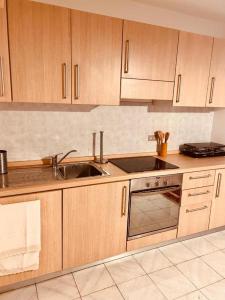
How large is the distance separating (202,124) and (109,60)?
5.21 feet

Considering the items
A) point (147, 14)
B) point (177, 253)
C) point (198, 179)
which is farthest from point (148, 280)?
point (147, 14)

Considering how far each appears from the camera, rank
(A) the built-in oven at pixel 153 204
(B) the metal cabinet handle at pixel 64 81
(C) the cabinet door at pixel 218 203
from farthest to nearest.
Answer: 1. (C) the cabinet door at pixel 218 203
2. (A) the built-in oven at pixel 153 204
3. (B) the metal cabinet handle at pixel 64 81

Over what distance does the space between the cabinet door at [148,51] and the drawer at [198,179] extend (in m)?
0.93

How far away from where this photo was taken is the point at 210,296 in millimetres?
1699

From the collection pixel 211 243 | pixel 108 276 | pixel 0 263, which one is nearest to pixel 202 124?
pixel 211 243

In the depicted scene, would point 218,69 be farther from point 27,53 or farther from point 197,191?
point 27,53

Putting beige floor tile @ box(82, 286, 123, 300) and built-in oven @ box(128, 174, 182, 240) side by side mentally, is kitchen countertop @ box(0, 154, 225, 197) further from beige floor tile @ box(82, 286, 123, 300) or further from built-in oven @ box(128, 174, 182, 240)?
beige floor tile @ box(82, 286, 123, 300)

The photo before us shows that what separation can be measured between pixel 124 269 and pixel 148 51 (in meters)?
1.88

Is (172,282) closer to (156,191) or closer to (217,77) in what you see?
(156,191)

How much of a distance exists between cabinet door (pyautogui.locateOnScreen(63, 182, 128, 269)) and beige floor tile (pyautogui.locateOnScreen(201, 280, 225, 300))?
743mm

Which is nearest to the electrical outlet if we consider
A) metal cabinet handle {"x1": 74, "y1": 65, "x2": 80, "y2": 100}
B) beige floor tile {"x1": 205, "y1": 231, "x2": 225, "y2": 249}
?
metal cabinet handle {"x1": 74, "y1": 65, "x2": 80, "y2": 100}

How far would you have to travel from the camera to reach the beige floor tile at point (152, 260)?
198 centimetres

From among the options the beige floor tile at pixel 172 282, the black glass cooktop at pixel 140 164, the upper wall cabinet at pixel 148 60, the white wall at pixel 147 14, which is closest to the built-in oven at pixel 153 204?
the black glass cooktop at pixel 140 164

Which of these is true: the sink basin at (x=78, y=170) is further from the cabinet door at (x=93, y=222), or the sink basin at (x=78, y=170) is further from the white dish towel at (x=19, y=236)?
the white dish towel at (x=19, y=236)
